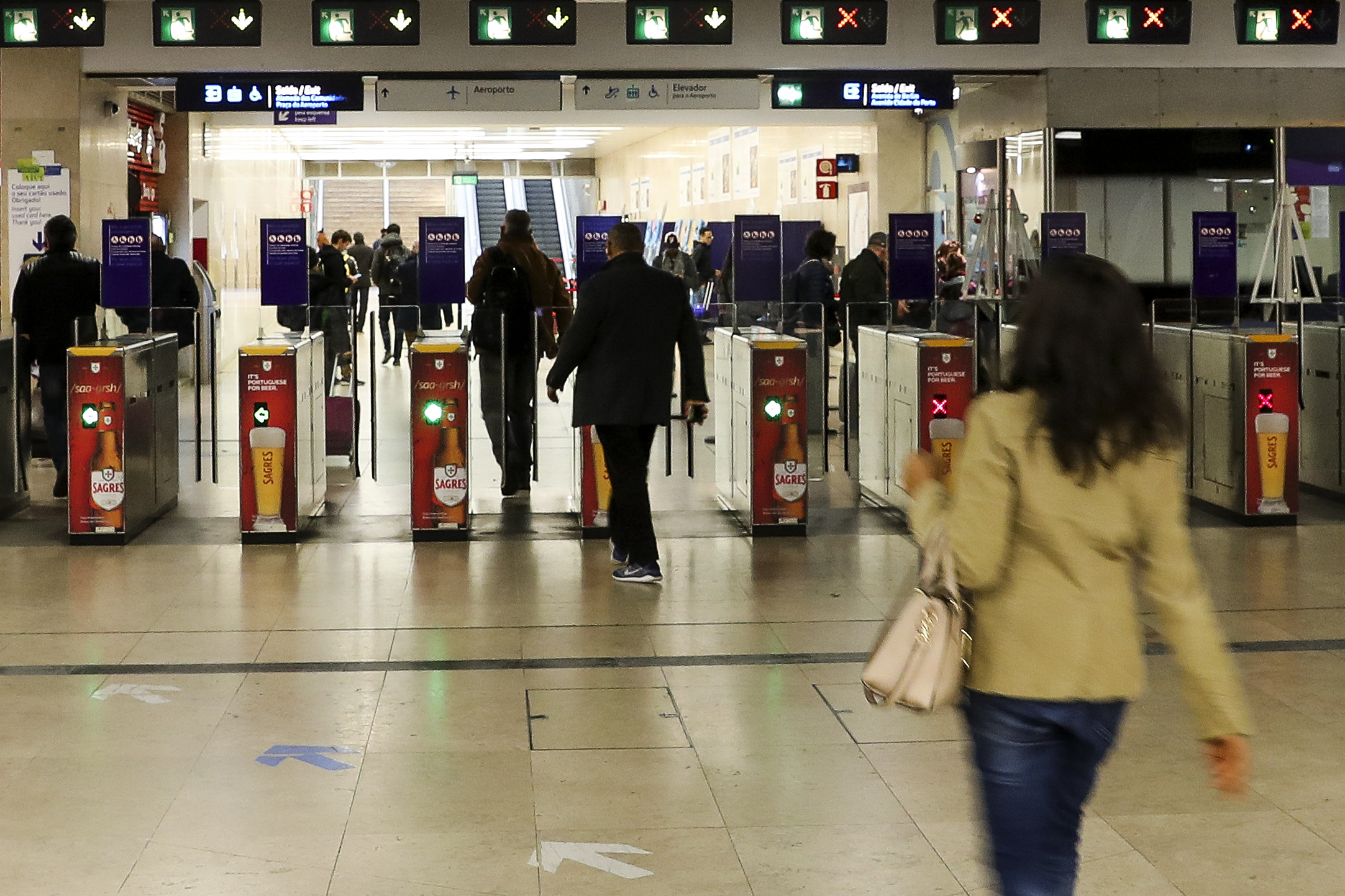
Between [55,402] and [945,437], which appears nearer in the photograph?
[945,437]

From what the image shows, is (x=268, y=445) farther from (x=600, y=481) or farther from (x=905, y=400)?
(x=905, y=400)

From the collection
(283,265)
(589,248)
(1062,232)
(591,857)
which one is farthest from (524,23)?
(591,857)

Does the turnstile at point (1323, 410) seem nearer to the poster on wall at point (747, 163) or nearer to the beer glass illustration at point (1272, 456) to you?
the beer glass illustration at point (1272, 456)

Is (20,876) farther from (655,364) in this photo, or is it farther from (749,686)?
(655,364)

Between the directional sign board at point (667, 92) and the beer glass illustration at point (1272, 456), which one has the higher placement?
the directional sign board at point (667, 92)

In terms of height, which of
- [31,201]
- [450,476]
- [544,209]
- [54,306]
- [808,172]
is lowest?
[450,476]

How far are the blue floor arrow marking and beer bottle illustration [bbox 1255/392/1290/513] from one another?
205 inches

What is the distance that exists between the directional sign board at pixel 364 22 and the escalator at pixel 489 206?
99.8 ft

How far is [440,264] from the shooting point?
30.0 ft

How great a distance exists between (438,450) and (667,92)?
16.0 ft

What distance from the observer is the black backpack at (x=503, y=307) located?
8.77 m

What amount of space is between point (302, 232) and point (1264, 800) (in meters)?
6.76

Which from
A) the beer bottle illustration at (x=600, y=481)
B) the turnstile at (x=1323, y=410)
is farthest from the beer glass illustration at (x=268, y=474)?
the turnstile at (x=1323, y=410)

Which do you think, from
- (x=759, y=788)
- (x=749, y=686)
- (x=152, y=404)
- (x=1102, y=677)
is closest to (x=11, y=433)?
(x=152, y=404)
